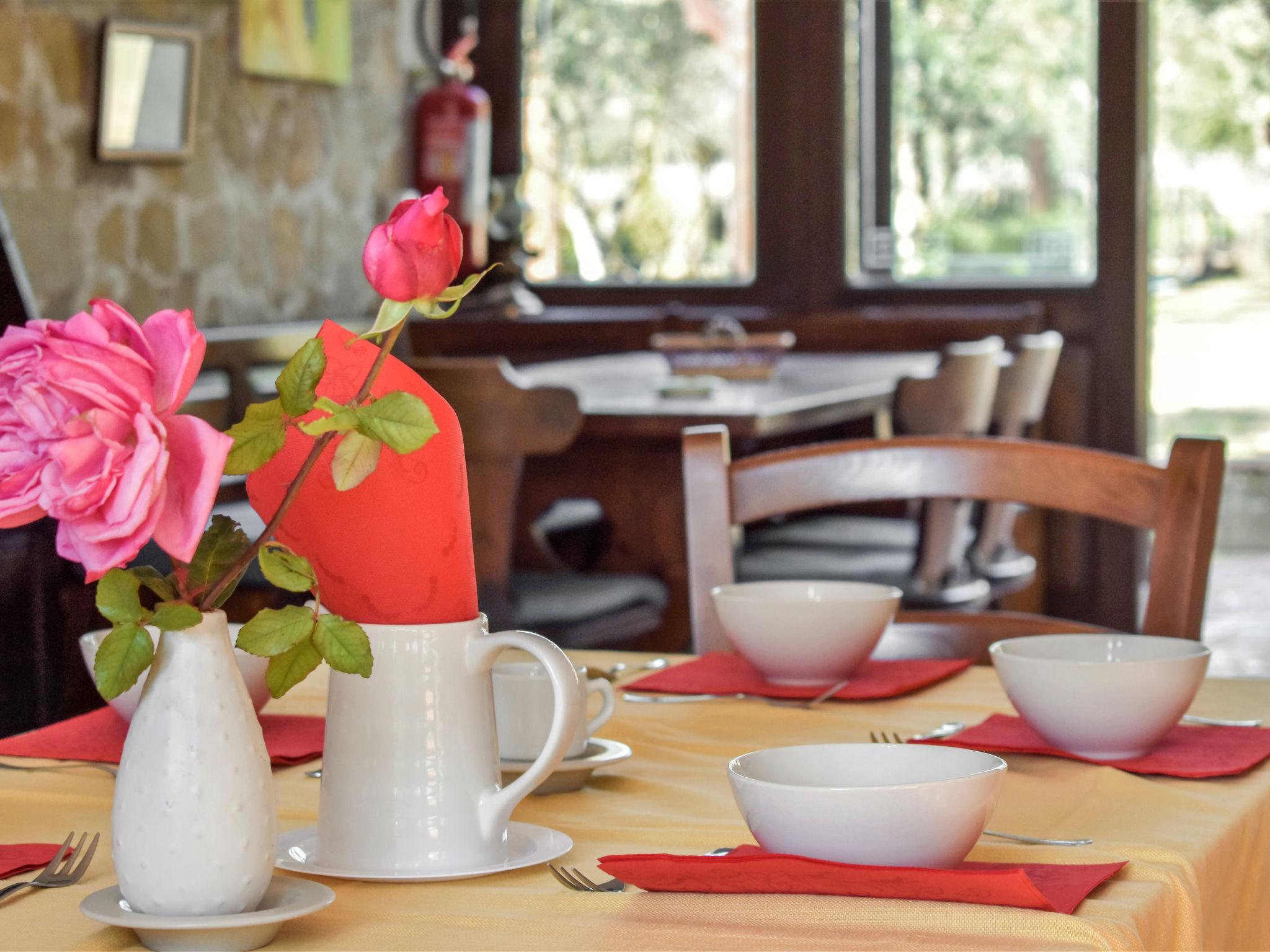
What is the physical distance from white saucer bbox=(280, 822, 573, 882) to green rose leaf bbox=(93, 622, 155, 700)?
12 cm

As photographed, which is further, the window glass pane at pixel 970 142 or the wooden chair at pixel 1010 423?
the window glass pane at pixel 970 142

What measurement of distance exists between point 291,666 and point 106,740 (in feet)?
1.57

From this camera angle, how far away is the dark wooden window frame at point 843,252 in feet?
16.0

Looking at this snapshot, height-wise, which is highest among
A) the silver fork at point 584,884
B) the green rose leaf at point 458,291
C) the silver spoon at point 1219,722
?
the green rose leaf at point 458,291

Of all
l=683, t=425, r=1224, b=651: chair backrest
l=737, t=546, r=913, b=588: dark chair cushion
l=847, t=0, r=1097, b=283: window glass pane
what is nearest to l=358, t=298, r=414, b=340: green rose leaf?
l=683, t=425, r=1224, b=651: chair backrest

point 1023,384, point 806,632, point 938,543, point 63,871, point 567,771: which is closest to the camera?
point 63,871

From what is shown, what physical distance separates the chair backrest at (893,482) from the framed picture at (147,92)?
2.59 meters

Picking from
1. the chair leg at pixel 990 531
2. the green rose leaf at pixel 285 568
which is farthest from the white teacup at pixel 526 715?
the chair leg at pixel 990 531

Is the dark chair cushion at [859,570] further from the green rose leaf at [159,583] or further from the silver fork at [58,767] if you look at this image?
the green rose leaf at [159,583]

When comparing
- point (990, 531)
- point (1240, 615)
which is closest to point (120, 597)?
point (990, 531)

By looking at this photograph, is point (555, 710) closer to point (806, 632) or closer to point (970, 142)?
point (806, 632)

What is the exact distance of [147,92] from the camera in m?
3.97

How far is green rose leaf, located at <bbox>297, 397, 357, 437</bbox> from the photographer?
0.70 m

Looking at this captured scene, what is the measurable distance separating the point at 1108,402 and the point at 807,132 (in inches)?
48.5
